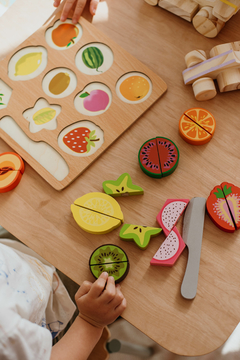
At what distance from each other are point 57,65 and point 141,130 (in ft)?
1.01

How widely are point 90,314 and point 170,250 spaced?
0.76 ft

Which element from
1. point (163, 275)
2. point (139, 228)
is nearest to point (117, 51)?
point (139, 228)

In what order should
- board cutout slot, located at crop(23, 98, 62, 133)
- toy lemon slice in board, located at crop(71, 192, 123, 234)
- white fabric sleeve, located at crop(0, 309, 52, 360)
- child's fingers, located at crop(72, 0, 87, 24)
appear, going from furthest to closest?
1. child's fingers, located at crop(72, 0, 87, 24)
2. board cutout slot, located at crop(23, 98, 62, 133)
3. toy lemon slice in board, located at crop(71, 192, 123, 234)
4. white fabric sleeve, located at crop(0, 309, 52, 360)

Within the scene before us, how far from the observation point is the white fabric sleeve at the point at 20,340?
517mm

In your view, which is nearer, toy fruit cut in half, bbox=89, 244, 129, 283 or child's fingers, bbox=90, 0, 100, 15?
toy fruit cut in half, bbox=89, 244, 129, 283

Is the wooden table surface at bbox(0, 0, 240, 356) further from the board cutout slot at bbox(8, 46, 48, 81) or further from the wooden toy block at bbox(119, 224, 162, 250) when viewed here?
the board cutout slot at bbox(8, 46, 48, 81)

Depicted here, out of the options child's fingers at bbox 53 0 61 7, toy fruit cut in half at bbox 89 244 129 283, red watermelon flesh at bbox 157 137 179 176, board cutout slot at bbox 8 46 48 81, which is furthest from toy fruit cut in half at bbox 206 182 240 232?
child's fingers at bbox 53 0 61 7

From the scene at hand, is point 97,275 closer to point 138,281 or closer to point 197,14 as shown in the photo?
point 138,281

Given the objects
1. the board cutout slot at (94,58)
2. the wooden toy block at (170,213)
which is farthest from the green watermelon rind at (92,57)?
the wooden toy block at (170,213)

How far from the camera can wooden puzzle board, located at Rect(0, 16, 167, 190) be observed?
0.70m

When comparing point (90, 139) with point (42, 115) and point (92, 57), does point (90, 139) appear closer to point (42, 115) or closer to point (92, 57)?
point (42, 115)

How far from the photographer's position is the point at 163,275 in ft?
1.93

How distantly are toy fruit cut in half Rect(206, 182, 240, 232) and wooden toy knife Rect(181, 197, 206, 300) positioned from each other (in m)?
0.02

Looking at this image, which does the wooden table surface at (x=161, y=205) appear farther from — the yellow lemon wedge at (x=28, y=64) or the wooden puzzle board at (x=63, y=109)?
the yellow lemon wedge at (x=28, y=64)
